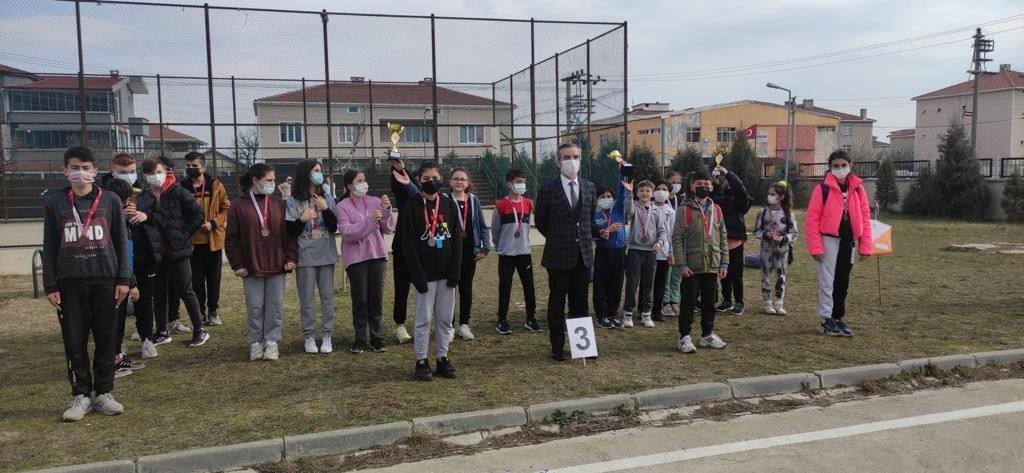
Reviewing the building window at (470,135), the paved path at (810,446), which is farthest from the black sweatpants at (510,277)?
the building window at (470,135)

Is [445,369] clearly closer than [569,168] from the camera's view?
Yes

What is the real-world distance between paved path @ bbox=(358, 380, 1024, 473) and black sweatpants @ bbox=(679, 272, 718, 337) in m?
1.67

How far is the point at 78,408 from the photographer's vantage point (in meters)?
5.33

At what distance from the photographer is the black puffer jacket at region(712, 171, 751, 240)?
8.70 m

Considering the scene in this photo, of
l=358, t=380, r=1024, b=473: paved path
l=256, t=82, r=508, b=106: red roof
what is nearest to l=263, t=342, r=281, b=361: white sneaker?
l=358, t=380, r=1024, b=473: paved path

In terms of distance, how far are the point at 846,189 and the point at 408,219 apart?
4844 millimetres

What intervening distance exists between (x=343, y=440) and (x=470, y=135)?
2854 cm

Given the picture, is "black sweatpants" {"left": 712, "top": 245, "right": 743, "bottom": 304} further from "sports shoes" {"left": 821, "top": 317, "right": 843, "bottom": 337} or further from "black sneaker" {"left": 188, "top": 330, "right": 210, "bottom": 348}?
"black sneaker" {"left": 188, "top": 330, "right": 210, "bottom": 348}

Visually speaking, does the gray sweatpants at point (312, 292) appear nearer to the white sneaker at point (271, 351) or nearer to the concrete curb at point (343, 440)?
the white sneaker at point (271, 351)

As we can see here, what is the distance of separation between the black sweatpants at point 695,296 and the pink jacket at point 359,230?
3.02 metres

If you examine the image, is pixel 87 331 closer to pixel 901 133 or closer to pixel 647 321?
pixel 647 321

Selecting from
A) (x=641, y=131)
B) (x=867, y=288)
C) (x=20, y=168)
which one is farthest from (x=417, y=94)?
(x=641, y=131)

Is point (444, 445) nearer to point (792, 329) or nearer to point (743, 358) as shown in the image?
point (743, 358)

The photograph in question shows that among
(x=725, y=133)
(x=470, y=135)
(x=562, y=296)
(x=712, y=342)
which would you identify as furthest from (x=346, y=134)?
(x=725, y=133)
